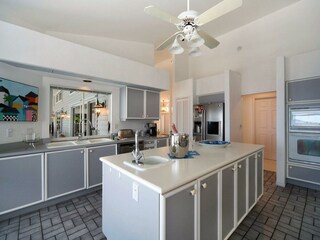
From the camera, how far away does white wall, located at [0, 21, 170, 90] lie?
2.14m

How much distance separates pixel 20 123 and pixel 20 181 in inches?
36.3

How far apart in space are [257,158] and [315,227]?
38.2 inches

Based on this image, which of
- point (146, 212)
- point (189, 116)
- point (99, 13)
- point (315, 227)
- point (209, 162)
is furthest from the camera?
point (189, 116)

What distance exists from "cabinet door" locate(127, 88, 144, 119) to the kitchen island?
2225 millimetres

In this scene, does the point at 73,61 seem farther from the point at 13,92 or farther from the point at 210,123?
the point at 210,123

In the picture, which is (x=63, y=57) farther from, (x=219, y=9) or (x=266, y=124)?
(x=266, y=124)

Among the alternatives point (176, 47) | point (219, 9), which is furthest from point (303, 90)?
point (176, 47)

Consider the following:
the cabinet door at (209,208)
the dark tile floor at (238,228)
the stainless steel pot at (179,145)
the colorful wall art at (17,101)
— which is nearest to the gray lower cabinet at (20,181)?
the dark tile floor at (238,228)

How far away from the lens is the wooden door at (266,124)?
488cm

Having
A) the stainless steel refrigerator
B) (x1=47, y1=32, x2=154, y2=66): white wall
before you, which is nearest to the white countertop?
the stainless steel refrigerator

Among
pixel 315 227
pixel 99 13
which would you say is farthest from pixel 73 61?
pixel 315 227

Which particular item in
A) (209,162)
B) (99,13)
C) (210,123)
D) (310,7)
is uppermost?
(310,7)

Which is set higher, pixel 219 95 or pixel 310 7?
pixel 310 7

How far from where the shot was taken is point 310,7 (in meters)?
3.26
